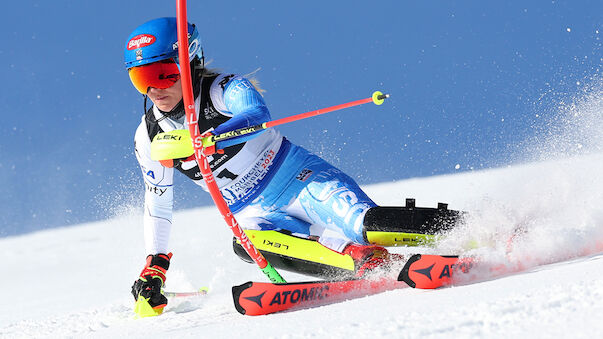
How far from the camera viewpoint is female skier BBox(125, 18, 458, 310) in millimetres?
2895

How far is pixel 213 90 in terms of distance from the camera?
3096mm

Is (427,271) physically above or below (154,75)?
below

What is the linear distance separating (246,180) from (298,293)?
3.07 ft

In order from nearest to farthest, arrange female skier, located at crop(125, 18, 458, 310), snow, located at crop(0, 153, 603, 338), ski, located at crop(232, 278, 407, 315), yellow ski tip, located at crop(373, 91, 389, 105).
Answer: snow, located at crop(0, 153, 603, 338)
yellow ski tip, located at crop(373, 91, 389, 105)
ski, located at crop(232, 278, 407, 315)
female skier, located at crop(125, 18, 458, 310)

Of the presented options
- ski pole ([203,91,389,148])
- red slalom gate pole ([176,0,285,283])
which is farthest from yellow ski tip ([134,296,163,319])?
ski pole ([203,91,389,148])

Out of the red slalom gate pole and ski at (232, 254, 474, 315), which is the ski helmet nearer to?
the red slalom gate pole

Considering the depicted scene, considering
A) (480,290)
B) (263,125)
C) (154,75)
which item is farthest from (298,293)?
(154,75)

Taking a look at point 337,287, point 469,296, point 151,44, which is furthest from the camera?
point 151,44

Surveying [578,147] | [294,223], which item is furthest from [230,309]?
[578,147]

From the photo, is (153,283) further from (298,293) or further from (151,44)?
(151,44)

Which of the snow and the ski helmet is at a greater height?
the ski helmet

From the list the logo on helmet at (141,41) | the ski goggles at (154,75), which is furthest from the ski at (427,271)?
the logo on helmet at (141,41)

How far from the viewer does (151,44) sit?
2.91m

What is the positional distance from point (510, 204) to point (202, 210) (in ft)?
29.4
